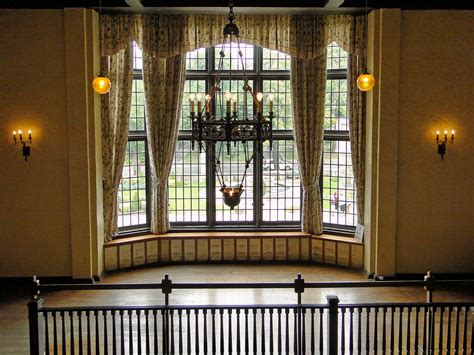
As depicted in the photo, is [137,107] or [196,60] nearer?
[137,107]

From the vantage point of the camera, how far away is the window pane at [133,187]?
10.8 meters

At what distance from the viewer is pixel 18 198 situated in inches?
381

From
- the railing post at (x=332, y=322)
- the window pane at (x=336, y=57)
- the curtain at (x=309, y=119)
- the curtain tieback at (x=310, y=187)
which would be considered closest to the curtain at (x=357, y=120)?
the window pane at (x=336, y=57)

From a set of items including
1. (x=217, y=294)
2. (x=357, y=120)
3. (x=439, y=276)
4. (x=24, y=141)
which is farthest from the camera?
(x=357, y=120)

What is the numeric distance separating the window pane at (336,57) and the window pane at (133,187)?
3.38 meters

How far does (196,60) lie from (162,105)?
3.30 feet

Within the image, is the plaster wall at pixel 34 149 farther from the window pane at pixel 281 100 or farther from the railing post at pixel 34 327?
the railing post at pixel 34 327

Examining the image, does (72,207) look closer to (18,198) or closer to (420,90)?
(18,198)

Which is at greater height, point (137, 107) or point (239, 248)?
point (137, 107)

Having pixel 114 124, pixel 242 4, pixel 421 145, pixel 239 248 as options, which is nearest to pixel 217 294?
pixel 239 248

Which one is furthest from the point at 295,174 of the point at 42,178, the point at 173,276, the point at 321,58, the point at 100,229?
the point at 42,178

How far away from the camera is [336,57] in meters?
10.7

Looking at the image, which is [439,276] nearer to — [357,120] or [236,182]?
[357,120]

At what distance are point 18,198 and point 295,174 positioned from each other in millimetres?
4543
